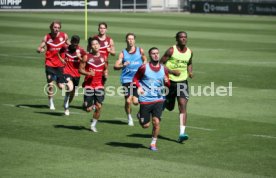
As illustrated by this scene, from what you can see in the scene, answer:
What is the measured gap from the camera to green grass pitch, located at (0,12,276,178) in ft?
47.1

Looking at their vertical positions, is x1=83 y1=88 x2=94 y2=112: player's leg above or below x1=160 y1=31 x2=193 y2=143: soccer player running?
below

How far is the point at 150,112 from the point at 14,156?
9.66ft

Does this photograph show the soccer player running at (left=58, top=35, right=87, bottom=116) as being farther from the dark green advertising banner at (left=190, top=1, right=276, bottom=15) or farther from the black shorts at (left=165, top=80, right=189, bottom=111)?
the dark green advertising banner at (left=190, top=1, right=276, bottom=15)

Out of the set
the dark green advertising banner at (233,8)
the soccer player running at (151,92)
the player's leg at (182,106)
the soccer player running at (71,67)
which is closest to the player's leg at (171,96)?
the player's leg at (182,106)

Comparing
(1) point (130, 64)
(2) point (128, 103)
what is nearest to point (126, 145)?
(2) point (128, 103)

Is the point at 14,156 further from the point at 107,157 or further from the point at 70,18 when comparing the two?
the point at 70,18

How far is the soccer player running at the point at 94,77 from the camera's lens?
18.2 metres

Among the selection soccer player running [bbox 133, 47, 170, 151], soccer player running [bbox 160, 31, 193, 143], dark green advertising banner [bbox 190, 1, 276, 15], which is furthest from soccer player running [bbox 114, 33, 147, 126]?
dark green advertising banner [bbox 190, 1, 276, 15]

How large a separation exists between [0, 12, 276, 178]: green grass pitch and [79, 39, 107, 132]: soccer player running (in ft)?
2.04

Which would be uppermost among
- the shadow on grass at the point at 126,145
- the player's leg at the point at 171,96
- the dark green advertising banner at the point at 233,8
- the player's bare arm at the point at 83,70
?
the dark green advertising banner at the point at 233,8

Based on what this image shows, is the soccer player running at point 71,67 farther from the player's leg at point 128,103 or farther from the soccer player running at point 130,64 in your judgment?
the player's leg at point 128,103

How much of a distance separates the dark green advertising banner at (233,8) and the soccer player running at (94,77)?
51.2 meters

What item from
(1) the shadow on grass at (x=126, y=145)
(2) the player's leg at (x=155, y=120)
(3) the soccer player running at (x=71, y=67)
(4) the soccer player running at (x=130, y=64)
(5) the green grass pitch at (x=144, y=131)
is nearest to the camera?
(5) the green grass pitch at (x=144, y=131)

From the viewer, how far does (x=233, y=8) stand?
70875 millimetres
